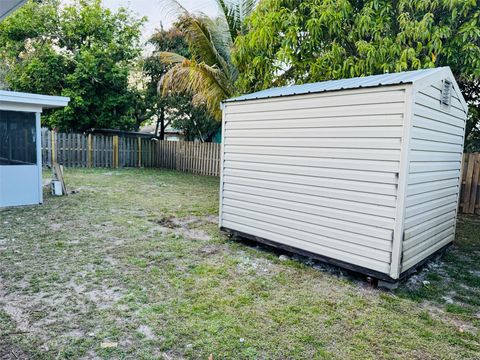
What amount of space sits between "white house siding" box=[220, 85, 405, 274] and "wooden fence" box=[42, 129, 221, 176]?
8.10 m

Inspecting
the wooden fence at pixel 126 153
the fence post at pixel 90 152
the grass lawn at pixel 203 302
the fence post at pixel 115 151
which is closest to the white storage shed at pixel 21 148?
the grass lawn at pixel 203 302

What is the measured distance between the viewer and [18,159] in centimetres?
637

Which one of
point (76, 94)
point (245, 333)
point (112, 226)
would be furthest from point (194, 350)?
point (76, 94)

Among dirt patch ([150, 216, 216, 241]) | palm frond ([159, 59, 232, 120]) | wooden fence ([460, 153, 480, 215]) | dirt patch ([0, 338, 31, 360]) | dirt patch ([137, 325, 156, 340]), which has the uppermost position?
palm frond ([159, 59, 232, 120])

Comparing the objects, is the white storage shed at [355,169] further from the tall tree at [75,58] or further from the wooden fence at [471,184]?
the tall tree at [75,58]

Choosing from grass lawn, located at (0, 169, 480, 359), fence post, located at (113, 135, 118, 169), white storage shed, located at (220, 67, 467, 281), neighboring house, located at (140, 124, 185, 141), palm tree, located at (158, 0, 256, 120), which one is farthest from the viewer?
neighboring house, located at (140, 124, 185, 141)

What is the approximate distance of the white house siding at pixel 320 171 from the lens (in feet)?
10.5

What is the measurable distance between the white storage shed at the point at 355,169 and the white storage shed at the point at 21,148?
4044mm

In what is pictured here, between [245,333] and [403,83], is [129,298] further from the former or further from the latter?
[403,83]

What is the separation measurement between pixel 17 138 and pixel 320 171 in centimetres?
577

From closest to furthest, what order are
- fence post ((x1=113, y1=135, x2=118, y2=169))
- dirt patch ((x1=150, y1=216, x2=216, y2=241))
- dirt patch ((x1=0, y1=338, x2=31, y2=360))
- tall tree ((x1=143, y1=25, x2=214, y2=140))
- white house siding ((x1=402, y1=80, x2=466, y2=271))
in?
1. dirt patch ((x1=0, y1=338, x2=31, y2=360))
2. white house siding ((x1=402, y1=80, x2=466, y2=271))
3. dirt patch ((x1=150, y1=216, x2=216, y2=241))
4. fence post ((x1=113, y1=135, x2=118, y2=169))
5. tall tree ((x1=143, y1=25, x2=214, y2=140))

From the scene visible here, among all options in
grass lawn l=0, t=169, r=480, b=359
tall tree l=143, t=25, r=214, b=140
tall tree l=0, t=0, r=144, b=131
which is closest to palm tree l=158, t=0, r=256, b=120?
grass lawn l=0, t=169, r=480, b=359

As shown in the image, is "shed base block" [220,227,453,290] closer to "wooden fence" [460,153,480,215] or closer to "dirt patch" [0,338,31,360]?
"dirt patch" [0,338,31,360]

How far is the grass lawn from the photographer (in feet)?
7.50
